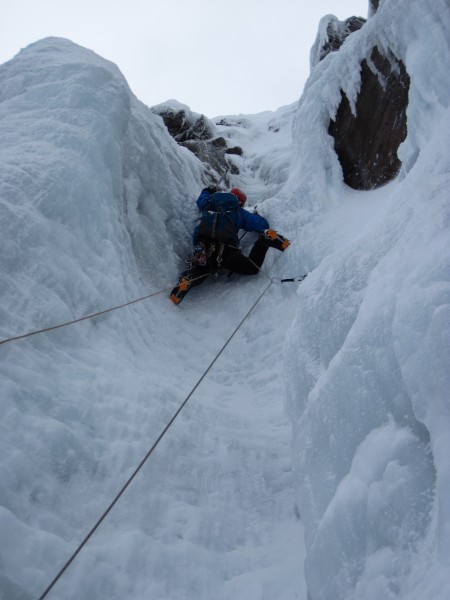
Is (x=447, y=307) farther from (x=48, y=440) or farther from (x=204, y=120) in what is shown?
(x=204, y=120)

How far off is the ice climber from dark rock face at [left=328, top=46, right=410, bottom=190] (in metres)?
1.57

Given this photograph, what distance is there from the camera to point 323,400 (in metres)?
2.48

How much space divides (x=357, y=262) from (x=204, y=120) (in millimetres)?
15147

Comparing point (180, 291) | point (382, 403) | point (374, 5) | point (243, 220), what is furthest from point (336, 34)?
point (382, 403)

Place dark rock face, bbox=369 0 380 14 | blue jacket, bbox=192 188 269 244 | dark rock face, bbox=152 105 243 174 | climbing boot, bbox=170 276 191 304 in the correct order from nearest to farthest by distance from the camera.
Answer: climbing boot, bbox=170 276 191 304
blue jacket, bbox=192 188 269 244
dark rock face, bbox=369 0 380 14
dark rock face, bbox=152 105 243 174

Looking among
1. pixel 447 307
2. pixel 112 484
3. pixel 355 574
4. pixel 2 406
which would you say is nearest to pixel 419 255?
pixel 447 307

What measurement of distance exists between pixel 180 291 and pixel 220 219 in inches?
47.0

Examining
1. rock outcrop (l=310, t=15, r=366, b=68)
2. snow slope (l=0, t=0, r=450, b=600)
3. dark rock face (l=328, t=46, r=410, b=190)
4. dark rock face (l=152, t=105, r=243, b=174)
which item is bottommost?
dark rock face (l=152, t=105, r=243, b=174)

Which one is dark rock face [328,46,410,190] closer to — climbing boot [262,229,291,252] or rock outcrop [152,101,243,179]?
climbing boot [262,229,291,252]

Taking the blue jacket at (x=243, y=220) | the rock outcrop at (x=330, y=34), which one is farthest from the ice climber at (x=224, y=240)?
the rock outcrop at (x=330, y=34)

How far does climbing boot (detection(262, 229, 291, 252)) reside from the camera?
21.0 feet

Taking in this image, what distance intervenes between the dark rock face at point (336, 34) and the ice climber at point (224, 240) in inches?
420

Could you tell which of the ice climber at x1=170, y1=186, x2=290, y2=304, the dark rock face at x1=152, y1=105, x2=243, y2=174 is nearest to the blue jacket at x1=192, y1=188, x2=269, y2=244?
the ice climber at x1=170, y1=186, x2=290, y2=304

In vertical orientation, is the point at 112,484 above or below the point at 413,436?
below
